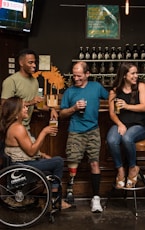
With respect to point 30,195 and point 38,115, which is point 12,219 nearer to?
point 30,195

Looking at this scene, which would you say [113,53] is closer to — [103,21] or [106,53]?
[106,53]

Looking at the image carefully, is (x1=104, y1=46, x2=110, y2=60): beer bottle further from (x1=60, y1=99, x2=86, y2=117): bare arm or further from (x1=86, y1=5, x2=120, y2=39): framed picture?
(x1=60, y1=99, x2=86, y2=117): bare arm

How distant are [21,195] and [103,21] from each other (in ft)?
15.5

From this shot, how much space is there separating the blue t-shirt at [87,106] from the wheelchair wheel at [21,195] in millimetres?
706

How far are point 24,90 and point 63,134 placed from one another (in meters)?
0.66

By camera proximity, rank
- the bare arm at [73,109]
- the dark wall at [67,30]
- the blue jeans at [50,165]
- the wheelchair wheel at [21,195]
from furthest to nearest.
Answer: the dark wall at [67,30]
the bare arm at [73,109]
the blue jeans at [50,165]
the wheelchair wheel at [21,195]

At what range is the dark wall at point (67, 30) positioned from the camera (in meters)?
7.18

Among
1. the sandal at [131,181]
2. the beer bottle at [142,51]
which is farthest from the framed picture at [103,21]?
the sandal at [131,181]

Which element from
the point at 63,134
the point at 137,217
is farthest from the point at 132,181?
the point at 63,134

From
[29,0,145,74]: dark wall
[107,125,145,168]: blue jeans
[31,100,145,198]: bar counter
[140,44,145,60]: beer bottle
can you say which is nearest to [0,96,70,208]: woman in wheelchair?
[107,125,145,168]: blue jeans

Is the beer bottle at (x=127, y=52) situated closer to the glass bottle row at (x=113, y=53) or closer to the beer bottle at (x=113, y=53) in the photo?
the glass bottle row at (x=113, y=53)

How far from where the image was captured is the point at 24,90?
152 inches

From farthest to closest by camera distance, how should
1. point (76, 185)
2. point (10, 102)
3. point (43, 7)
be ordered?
point (43, 7), point (76, 185), point (10, 102)

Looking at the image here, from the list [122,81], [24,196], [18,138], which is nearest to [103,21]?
[122,81]
